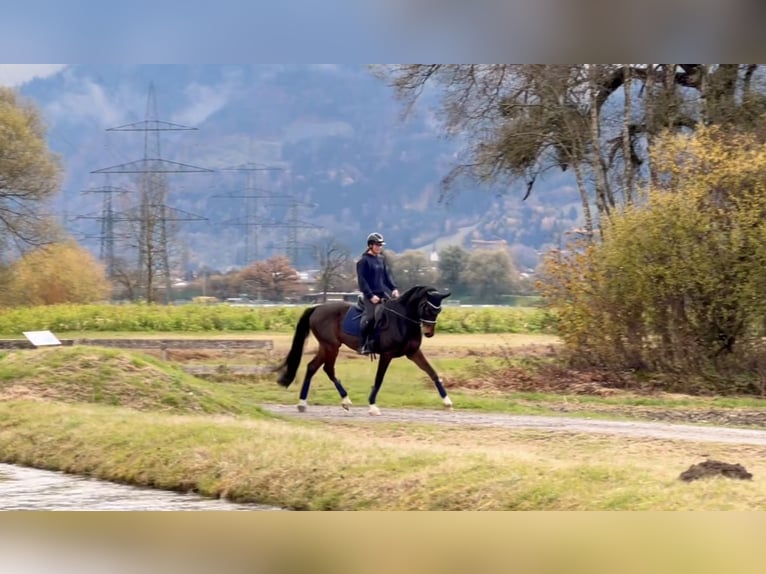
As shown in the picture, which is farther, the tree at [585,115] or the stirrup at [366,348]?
the tree at [585,115]

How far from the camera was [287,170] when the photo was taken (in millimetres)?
11406

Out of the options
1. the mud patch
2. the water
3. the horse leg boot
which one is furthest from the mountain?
the mud patch

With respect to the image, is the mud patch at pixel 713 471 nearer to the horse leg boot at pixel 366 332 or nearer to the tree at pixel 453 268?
the tree at pixel 453 268

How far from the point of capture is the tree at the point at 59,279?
1149 centimetres

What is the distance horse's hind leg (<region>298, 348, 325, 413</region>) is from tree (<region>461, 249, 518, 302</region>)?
145cm

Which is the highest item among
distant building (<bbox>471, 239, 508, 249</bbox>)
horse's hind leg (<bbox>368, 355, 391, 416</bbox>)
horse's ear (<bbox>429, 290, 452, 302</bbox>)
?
distant building (<bbox>471, 239, 508, 249</bbox>)

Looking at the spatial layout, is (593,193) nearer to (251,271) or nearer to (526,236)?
(526,236)

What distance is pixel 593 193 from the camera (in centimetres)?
1169

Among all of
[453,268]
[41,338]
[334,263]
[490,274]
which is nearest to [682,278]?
[490,274]

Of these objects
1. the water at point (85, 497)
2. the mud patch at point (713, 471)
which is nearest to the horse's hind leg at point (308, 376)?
the water at point (85, 497)

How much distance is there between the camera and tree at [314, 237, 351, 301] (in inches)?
447

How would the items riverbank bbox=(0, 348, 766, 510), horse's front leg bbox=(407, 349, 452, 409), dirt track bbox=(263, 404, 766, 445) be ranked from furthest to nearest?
horse's front leg bbox=(407, 349, 452, 409) < dirt track bbox=(263, 404, 766, 445) < riverbank bbox=(0, 348, 766, 510)

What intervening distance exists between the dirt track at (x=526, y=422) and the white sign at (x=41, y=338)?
6.65 ft

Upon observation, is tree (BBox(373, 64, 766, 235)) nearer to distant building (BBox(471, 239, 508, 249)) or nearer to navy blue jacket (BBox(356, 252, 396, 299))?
distant building (BBox(471, 239, 508, 249))
